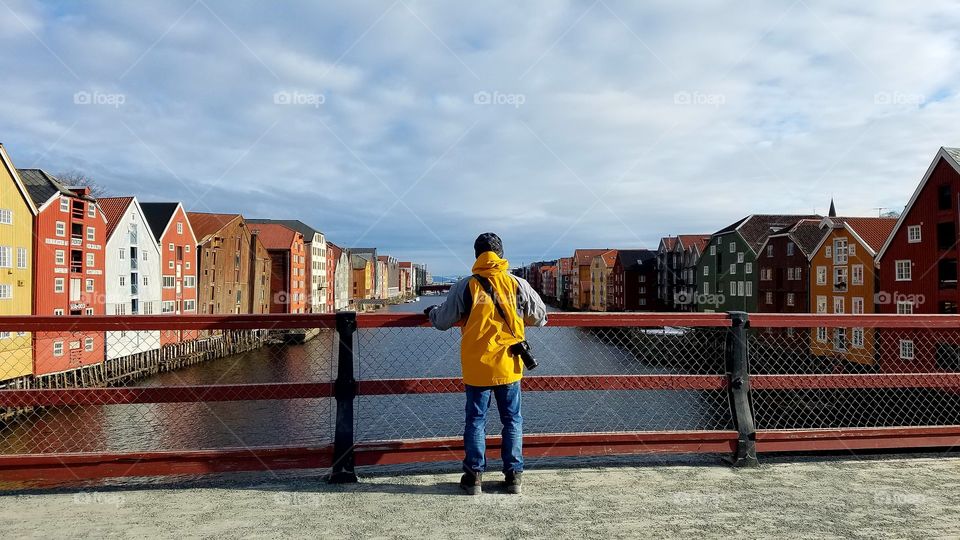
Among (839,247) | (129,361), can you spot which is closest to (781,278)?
(839,247)

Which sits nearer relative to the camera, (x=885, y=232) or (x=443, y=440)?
(x=443, y=440)

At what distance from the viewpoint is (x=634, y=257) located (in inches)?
3994

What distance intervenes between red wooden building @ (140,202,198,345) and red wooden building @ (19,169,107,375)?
31.8 ft

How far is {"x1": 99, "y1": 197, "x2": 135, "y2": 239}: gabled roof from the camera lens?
48375 mm

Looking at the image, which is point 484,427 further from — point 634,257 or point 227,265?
point 634,257

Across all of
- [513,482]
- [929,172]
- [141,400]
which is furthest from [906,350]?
[141,400]

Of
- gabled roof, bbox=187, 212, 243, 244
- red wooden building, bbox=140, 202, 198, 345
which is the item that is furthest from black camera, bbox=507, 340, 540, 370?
gabled roof, bbox=187, 212, 243, 244

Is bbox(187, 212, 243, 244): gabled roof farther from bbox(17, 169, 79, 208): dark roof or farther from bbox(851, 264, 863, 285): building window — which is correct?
bbox(851, 264, 863, 285): building window

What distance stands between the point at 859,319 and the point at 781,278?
52.7 metres

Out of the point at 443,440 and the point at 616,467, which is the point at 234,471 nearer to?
the point at 443,440

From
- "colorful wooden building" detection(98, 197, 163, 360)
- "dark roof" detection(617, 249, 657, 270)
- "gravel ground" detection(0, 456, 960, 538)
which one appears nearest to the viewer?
A: "gravel ground" detection(0, 456, 960, 538)

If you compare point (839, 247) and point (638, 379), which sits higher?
point (839, 247)

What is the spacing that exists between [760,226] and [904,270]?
23.7 m

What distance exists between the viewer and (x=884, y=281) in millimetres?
38969
